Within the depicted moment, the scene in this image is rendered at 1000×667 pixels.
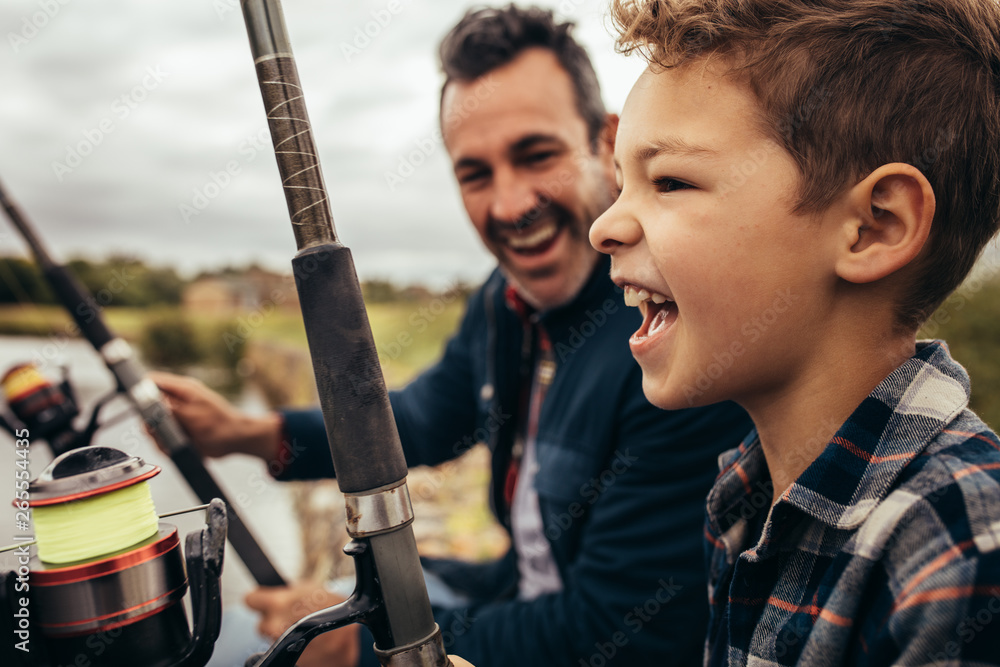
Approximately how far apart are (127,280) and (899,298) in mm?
2517

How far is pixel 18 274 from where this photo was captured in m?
2.25

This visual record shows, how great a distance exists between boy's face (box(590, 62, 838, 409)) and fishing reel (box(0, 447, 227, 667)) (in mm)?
743

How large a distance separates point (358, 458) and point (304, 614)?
4.25ft

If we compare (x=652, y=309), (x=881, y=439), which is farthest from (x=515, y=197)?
(x=881, y=439)

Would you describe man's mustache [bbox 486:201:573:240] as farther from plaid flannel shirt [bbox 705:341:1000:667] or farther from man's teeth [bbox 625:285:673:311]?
plaid flannel shirt [bbox 705:341:1000:667]

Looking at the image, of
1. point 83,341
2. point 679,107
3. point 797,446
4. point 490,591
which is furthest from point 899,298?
point 83,341

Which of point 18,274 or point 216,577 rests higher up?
point 18,274

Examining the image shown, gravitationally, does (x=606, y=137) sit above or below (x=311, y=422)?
above

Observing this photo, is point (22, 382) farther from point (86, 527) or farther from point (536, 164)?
point (536, 164)

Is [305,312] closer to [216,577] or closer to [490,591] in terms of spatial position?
[216,577]

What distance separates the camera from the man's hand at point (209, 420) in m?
2.24

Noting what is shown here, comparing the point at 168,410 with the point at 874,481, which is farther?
the point at 168,410

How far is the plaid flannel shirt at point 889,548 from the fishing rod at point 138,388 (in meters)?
1.43

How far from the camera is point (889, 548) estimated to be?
89 centimetres
